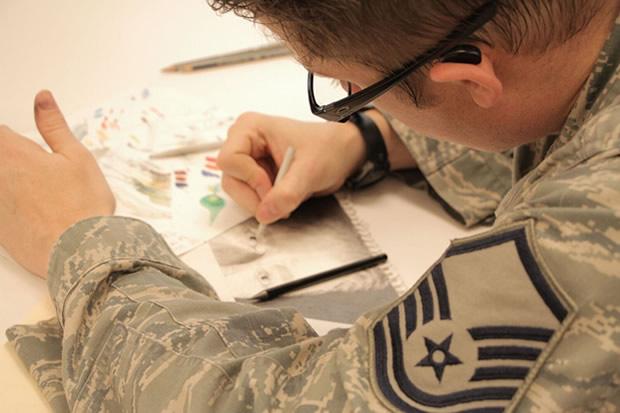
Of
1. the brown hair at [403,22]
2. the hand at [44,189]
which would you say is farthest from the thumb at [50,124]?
the brown hair at [403,22]

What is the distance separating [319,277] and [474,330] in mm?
337

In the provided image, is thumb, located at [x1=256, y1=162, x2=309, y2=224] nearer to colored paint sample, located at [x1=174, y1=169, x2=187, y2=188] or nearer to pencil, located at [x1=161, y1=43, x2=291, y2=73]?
colored paint sample, located at [x1=174, y1=169, x2=187, y2=188]

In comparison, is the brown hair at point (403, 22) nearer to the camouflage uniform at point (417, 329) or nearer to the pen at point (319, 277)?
the camouflage uniform at point (417, 329)

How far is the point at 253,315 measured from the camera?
0.59 metres

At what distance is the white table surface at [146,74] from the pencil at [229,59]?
0.02m

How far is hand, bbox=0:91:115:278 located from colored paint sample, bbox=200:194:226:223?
115 mm

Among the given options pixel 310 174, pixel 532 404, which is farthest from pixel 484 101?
pixel 310 174

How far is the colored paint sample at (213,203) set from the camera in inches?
33.8

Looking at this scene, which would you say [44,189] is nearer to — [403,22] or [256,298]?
[256,298]

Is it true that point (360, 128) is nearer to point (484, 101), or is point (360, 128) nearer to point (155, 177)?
point (155, 177)

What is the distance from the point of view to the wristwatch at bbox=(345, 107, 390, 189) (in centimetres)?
90

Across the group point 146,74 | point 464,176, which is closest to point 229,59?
point 146,74

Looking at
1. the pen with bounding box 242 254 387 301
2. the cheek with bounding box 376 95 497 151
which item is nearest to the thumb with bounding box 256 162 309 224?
the pen with bounding box 242 254 387 301

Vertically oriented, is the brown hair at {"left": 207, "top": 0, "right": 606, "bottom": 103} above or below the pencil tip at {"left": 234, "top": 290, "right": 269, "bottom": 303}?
above
